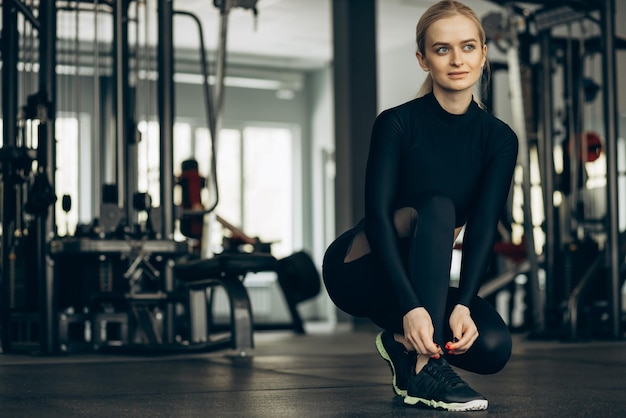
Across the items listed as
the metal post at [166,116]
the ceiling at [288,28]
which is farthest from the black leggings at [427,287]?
the ceiling at [288,28]

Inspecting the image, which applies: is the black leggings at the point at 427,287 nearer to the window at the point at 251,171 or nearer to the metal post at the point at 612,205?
the metal post at the point at 612,205

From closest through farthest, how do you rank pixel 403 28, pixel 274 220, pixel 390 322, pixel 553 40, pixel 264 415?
pixel 264 415 → pixel 390 322 → pixel 553 40 → pixel 403 28 → pixel 274 220

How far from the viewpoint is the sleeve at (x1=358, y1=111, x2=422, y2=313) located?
179 cm

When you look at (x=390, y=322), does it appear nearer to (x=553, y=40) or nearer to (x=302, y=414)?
(x=302, y=414)

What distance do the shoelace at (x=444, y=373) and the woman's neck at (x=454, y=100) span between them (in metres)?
0.50

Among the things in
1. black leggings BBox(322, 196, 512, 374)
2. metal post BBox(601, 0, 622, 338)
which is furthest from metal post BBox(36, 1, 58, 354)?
metal post BBox(601, 0, 622, 338)

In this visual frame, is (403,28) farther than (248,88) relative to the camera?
No

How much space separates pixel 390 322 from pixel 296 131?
970 cm

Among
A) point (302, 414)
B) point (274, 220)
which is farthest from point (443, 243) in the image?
point (274, 220)

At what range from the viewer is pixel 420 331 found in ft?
5.66

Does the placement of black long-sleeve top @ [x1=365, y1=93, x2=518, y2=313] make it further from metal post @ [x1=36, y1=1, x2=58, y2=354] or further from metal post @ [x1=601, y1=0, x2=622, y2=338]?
metal post @ [x1=601, y1=0, x2=622, y2=338]

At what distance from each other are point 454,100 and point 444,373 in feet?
1.76

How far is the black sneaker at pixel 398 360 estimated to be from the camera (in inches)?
Answer: 77.9

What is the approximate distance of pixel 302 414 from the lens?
5.99 ft
